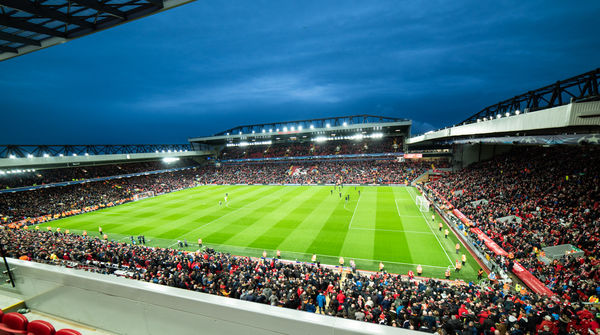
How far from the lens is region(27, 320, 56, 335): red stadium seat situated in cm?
300

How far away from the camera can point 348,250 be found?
17.3 meters

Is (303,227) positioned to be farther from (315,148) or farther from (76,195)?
(315,148)

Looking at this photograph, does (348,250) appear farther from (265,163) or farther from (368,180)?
(265,163)

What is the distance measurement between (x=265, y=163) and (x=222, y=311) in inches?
2350

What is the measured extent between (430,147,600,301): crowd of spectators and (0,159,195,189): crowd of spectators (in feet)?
189

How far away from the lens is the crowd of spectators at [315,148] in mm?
54844

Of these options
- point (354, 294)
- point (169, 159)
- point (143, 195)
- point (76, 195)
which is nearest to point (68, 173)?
point (76, 195)

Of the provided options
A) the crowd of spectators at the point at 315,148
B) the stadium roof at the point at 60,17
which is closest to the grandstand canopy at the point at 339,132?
the crowd of spectators at the point at 315,148

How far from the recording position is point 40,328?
3.02m

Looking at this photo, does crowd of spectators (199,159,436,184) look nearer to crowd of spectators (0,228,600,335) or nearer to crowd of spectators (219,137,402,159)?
crowd of spectators (219,137,402,159)

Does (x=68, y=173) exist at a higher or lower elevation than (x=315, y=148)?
lower

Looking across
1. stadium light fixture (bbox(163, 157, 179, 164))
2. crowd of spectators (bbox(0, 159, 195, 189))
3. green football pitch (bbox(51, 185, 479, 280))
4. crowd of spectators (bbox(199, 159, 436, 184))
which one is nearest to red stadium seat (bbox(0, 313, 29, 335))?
green football pitch (bbox(51, 185, 479, 280))

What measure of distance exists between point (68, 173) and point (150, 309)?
55.4 m

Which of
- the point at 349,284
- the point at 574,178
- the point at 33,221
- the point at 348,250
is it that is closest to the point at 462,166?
the point at 574,178
